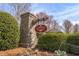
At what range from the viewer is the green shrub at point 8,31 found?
6.43 meters

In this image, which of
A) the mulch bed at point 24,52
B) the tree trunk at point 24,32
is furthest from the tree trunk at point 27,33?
the mulch bed at point 24,52

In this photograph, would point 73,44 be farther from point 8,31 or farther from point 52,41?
point 8,31

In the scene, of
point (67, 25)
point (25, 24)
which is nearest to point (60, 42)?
point (67, 25)

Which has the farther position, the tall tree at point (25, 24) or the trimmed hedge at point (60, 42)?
the tall tree at point (25, 24)

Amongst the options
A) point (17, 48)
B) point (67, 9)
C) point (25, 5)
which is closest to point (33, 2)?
point (25, 5)

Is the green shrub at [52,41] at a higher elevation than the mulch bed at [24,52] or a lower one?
higher

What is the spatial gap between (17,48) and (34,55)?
0.53 meters

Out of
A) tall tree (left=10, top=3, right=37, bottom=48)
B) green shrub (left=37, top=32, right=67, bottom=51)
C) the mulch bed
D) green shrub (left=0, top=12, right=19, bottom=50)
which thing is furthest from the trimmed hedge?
green shrub (left=0, top=12, right=19, bottom=50)

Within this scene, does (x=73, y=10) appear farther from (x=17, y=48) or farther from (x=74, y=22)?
(x=17, y=48)

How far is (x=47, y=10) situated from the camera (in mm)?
6465

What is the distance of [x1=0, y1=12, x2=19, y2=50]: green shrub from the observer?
253 inches

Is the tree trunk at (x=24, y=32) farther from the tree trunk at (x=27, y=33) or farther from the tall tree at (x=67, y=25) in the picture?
the tall tree at (x=67, y=25)

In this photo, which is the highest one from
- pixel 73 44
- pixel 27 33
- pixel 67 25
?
pixel 67 25

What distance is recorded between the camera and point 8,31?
254 inches
